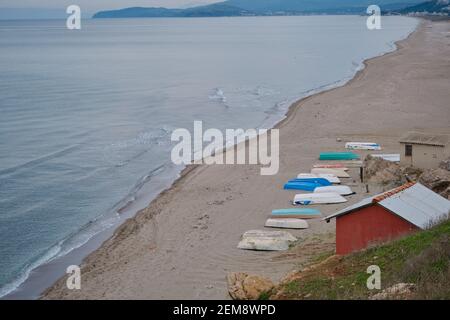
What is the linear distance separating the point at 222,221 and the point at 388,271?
403 inches

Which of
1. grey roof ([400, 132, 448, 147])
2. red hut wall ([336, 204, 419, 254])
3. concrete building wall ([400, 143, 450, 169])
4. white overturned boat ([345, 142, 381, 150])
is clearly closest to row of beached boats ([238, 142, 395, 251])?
white overturned boat ([345, 142, 381, 150])

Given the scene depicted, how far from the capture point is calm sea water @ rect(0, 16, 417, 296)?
2423 cm

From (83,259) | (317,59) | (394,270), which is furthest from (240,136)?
(317,59)

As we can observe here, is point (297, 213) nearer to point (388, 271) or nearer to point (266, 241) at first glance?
point (266, 241)

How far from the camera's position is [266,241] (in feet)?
60.8

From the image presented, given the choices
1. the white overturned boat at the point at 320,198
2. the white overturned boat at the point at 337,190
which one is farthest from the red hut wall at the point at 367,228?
the white overturned boat at the point at 337,190

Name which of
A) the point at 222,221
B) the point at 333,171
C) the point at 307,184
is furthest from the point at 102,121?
the point at 222,221

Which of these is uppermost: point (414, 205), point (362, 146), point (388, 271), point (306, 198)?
point (414, 205)

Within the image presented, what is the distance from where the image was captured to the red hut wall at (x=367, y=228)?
15359 millimetres

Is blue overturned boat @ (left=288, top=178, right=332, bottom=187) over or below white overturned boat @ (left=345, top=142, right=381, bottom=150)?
below

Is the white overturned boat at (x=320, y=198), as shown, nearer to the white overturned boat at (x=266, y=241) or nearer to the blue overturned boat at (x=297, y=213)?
the blue overturned boat at (x=297, y=213)

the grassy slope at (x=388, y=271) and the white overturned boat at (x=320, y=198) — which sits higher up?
the grassy slope at (x=388, y=271)

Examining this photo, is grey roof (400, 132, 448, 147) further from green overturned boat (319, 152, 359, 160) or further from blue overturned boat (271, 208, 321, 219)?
blue overturned boat (271, 208, 321, 219)
